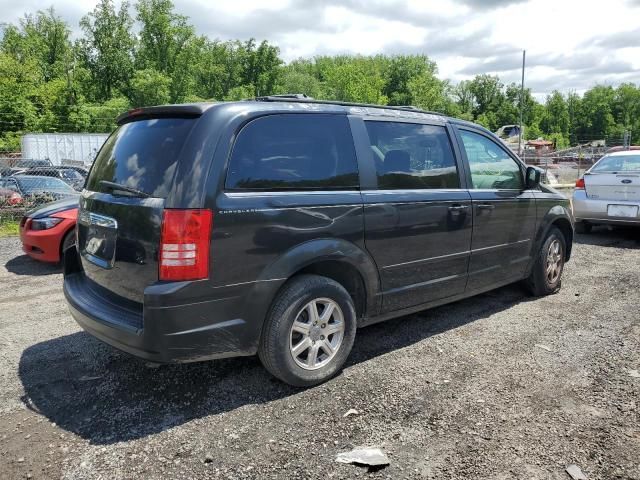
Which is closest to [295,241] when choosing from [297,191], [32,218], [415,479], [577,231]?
[297,191]

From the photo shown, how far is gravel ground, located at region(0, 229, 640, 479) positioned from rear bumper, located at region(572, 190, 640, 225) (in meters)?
4.58

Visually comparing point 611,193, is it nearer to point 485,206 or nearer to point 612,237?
point 612,237

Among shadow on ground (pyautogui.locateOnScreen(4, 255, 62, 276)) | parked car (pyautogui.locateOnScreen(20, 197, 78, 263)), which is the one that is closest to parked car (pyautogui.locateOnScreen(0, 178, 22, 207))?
shadow on ground (pyautogui.locateOnScreen(4, 255, 62, 276))

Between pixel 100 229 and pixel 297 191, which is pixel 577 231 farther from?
pixel 100 229

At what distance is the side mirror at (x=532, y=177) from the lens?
17.2 ft

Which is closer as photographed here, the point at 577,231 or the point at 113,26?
the point at 577,231

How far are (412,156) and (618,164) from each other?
690cm

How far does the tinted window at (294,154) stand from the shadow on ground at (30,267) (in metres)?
5.04

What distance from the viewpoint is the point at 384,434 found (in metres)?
3.02

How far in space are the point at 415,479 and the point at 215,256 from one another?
159cm

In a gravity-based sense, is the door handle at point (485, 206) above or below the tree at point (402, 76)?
below

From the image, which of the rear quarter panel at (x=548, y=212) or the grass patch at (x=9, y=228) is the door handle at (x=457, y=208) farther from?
the grass patch at (x=9, y=228)

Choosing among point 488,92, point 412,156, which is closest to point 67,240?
point 412,156

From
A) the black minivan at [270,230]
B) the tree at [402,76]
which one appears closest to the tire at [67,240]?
the black minivan at [270,230]
